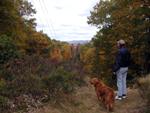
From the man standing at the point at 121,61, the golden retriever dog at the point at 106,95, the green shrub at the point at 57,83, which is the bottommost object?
the golden retriever dog at the point at 106,95

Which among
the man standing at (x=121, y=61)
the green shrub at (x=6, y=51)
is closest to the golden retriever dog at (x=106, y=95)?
the man standing at (x=121, y=61)

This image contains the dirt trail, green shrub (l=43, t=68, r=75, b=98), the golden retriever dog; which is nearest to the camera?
the dirt trail

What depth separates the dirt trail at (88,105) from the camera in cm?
1219

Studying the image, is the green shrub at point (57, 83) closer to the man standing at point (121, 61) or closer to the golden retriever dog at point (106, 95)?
the golden retriever dog at point (106, 95)

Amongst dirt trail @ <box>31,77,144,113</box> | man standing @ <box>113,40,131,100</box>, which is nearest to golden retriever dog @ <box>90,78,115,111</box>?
dirt trail @ <box>31,77,144,113</box>

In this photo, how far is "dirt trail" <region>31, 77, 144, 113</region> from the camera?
12188mm

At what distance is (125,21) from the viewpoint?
129 ft

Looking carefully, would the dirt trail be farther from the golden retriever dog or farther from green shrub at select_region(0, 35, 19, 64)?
green shrub at select_region(0, 35, 19, 64)

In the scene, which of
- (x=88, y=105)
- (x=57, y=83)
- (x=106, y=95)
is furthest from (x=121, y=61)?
(x=57, y=83)

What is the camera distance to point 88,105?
44.3ft

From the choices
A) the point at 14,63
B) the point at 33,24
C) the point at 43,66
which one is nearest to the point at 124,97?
the point at 43,66

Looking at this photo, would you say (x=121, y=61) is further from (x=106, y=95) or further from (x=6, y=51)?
(x=6, y=51)

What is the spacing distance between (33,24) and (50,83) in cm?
4194

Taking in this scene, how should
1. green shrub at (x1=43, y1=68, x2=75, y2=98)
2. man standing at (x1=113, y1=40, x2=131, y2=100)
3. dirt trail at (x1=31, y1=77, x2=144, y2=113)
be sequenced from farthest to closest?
man standing at (x1=113, y1=40, x2=131, y2=100) < green shrub at (x1=43, y1=68, x2=75, y2=98) < dirt trail at (x1=31, y1=77, x2=144, y2=113)
